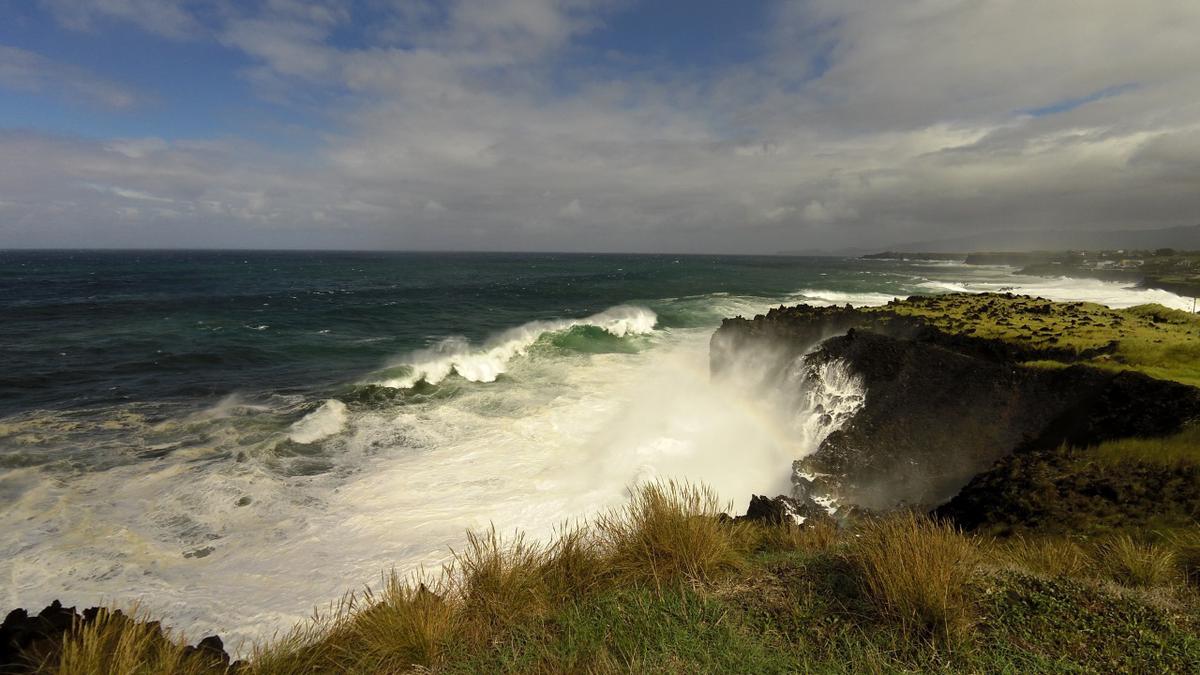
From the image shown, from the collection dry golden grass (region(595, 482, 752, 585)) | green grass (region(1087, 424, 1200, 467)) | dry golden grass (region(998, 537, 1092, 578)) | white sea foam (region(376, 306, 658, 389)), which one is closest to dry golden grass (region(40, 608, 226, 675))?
dry golden grass (region(595, 482, 752, 585))

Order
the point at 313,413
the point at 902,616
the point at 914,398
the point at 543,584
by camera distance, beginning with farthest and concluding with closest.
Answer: the point at 313,413
the point at 914,398
the point at 543,584
the point at 902,616

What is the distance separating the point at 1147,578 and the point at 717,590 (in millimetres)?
3928

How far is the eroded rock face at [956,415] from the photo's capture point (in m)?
8.66

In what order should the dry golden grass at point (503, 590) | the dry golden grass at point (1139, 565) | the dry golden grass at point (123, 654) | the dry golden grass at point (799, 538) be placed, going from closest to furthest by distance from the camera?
the dry golden grass at point (123, 654) < the dry golden grass at point (503, 590) < the dry golden grass at point (1139, 565) < the dry golden grass at point (799, 538)

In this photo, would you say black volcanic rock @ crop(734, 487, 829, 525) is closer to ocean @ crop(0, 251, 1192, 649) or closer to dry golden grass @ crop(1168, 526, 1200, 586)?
ocean @ crop(0, 251, 1192, 649)

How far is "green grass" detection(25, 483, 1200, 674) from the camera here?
358cm

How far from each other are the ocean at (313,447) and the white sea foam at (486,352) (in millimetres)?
177

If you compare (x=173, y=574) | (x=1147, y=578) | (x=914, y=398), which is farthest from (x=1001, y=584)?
(x=173, y=574)

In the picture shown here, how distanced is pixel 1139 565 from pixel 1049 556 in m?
0.64

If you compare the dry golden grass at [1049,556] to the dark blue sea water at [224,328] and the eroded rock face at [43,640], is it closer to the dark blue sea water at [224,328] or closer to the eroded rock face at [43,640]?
the eroded rock face at [43,640]

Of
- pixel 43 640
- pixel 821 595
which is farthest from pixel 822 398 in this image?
pixel 43 640

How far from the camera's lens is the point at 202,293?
50.3m

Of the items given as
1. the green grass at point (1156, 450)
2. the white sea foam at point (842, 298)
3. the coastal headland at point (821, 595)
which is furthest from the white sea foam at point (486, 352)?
the green grass at point (1156, 450)

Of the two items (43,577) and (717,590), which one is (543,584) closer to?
(717,590)
